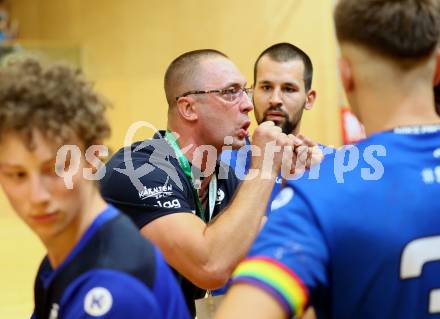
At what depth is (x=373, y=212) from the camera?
1.25 meters

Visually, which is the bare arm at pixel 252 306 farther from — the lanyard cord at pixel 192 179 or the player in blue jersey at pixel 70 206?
the lanyard cord at pixel 192 179

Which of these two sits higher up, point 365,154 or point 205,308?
point 365,154

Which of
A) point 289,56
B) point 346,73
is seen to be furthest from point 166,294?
point 289,56

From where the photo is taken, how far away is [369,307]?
1270 millimetres

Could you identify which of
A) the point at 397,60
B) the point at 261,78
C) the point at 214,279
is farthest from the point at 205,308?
the point at 261,78

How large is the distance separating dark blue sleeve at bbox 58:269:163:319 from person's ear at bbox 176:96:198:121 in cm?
153

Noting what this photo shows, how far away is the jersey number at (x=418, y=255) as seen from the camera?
4.09 feet

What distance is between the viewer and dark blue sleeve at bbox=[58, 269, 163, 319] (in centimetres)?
131

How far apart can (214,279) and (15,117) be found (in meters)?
1.07

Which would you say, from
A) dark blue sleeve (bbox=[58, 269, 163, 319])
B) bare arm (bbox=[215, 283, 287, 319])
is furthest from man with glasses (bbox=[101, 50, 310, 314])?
bare arm (bbox=[215, 283, 287, 319])

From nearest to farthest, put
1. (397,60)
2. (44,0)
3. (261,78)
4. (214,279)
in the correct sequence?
(397,60) < (214,279) < (261,78) < (44,0)

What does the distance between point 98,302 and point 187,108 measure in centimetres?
159

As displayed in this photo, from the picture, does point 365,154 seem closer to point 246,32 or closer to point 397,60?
point 397,60

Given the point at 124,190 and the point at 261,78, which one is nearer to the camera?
the point at 124,190
